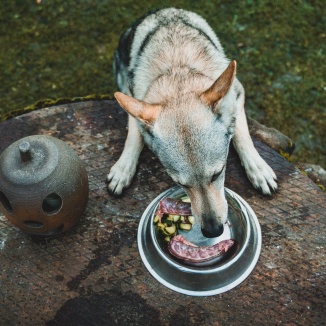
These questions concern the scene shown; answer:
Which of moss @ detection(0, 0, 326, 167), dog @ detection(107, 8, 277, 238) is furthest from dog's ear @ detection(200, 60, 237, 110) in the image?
moss @ detection(0, 0, 326, 167)

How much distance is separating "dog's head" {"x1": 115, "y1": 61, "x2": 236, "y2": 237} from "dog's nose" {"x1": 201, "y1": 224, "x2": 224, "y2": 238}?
0.07m

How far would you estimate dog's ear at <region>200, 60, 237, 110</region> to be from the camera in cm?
274

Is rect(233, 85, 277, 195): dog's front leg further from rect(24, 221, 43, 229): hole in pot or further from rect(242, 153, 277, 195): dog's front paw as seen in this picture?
rect(24, 221, 43, 229): hole in pot

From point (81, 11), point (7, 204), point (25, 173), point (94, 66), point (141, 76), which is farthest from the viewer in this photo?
point (81, 11)

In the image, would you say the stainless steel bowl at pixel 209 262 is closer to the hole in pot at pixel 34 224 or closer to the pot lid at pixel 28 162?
the hole in pot at pixel 34 224

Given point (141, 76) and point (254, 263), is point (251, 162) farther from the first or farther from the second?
point (141, 76)

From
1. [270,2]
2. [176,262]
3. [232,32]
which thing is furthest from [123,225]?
[270,2]

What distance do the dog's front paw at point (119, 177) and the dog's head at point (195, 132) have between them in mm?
612

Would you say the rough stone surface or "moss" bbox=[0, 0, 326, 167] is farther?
"moss" bbox=[0, 0, 326, 167]

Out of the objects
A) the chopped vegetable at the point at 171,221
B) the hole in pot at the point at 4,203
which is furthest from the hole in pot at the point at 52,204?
the chopped vegetable at the point at 171,221

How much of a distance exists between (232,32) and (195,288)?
11.6 feet

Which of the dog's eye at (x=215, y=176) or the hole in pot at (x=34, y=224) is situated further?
the hole in pot at (x=34, y=224)

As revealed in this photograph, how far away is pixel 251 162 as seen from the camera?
366cm

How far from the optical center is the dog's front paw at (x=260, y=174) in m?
3.57
